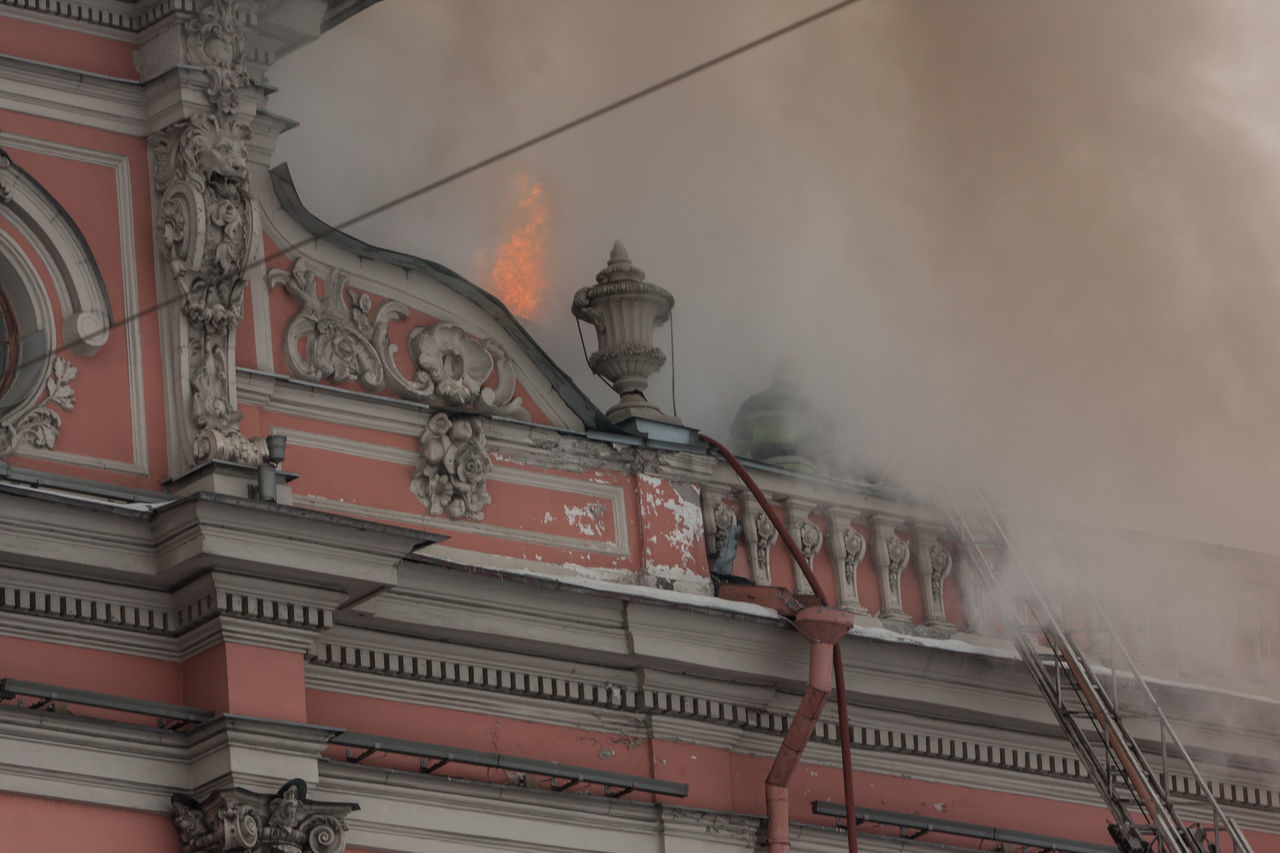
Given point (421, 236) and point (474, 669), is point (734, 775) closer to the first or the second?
point (474, 669)

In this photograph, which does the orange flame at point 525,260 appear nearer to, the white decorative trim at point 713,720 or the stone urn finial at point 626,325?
the stone urn finial at point 626,325

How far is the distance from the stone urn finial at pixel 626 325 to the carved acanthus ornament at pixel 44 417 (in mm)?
2933

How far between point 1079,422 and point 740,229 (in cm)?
296

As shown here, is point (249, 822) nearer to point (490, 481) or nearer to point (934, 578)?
point (490, 481)

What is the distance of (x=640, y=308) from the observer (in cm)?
1447

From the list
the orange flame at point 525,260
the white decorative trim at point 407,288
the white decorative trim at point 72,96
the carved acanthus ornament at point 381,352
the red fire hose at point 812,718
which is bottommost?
the red fire hose at point 812,718

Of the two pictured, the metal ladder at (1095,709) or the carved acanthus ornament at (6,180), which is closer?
the carved acanthus ornament at (6,180)

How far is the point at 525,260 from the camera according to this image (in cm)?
1727

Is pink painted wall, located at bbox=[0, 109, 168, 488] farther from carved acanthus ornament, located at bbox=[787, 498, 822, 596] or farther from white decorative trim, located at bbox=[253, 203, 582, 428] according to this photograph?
carved acanthus ornament, located at bbox=[787, 498, 822, 596]

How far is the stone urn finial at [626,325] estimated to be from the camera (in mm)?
14430

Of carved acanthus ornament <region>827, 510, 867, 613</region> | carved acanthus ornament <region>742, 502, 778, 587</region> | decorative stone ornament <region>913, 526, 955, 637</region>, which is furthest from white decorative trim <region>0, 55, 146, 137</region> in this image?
decorative stone ornament <region>913, 526, 955, 637</region>

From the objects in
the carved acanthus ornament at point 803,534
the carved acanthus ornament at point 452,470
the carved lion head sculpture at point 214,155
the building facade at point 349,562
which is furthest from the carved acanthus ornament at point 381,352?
the carved acanthus ornament at point 803,534

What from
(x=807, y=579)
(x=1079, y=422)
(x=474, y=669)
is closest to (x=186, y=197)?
(x=474, y=669)

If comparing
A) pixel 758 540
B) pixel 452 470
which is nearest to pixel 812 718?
pixel 758 540
